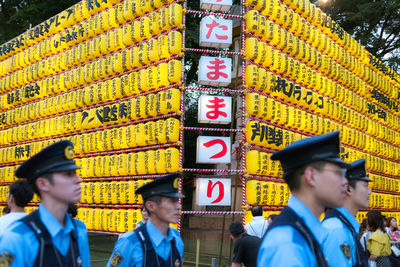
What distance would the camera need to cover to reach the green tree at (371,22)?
814 inches

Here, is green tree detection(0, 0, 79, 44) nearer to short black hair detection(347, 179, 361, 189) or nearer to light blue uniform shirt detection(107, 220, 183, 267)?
light blue uniform shirt detection(107, 220, 183, 267)

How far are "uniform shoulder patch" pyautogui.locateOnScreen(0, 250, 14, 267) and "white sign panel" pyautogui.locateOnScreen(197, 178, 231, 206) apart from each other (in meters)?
7.32

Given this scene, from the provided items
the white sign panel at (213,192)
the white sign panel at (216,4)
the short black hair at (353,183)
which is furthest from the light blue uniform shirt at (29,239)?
the white sign panel at (216,4)

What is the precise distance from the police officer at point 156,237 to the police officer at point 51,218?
497 mm

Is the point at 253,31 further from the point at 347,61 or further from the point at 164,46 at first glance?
the point at 347,61

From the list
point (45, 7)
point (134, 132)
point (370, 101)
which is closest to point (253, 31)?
point (134, 132)

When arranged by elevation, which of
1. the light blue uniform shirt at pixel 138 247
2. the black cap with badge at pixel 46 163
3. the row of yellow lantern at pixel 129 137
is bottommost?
the light blue uniform shirt at pixel 138 247

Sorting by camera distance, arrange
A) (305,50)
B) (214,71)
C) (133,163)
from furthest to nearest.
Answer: (305,50), (133,163), (214,71)

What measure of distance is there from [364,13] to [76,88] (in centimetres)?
1500

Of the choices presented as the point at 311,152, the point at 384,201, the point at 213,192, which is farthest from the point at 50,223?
the point at 384,201

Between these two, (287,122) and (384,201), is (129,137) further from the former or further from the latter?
(384,201)

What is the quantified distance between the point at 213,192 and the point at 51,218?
7.27 meters

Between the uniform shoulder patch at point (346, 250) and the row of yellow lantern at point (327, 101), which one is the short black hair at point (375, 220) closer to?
the uniform shoulder patch at point (346, 250)

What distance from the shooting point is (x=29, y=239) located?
1.80 m
